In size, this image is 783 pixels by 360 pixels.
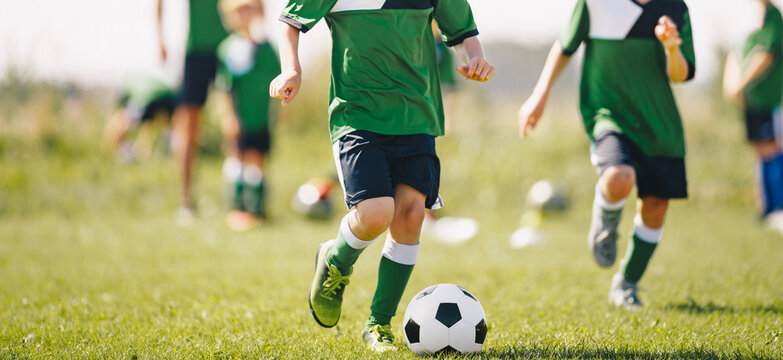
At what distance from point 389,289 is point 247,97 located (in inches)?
186

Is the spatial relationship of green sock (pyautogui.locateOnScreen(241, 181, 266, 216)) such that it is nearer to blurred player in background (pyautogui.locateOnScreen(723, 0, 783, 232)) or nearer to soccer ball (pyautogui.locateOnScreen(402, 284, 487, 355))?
soccer ball (pyautogui.locateOnScreen(402, 284, 487, 355))

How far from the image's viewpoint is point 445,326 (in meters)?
2.85

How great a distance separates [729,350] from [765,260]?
3200mm

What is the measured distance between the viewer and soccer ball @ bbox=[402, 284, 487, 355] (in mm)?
2836

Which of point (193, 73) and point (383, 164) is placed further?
point (193, 73)

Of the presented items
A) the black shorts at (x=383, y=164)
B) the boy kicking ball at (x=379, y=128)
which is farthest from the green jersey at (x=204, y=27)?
the black shorts at (x=383, y=164)

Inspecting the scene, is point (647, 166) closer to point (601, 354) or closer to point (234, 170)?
point (601, 354)

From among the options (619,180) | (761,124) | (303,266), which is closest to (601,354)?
(619,180)

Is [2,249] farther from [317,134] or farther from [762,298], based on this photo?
[317,134]

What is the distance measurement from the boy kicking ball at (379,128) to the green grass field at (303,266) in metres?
0.31

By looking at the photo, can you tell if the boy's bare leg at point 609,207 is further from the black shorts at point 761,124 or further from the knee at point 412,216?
the black shorts at point 761,124

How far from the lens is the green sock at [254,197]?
738 cm

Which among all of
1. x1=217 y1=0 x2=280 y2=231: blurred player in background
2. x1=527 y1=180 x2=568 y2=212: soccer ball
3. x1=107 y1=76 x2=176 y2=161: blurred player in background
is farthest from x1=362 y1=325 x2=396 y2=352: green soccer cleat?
x1=107 y1=76 x2=176 y2=161: blurred player in background

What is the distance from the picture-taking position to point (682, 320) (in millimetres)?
3521
